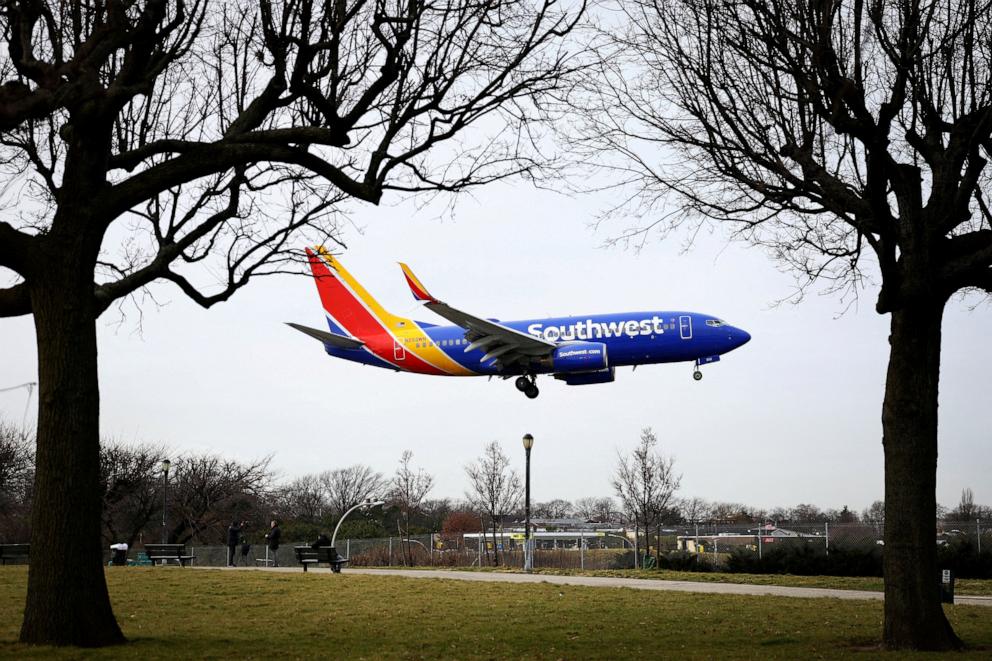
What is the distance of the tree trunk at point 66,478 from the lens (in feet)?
35.1

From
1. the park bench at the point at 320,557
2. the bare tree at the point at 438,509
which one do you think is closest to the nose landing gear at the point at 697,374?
the park bench at the point at 320,557

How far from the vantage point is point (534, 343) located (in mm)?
40000

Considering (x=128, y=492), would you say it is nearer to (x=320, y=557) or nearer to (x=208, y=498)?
(x=208, y=498)

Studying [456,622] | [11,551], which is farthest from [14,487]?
[456,622]

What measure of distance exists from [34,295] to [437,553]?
3297 centimetres

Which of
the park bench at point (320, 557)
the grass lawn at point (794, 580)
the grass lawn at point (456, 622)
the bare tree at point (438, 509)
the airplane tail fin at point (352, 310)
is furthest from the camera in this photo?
the bare tree at point (438, 509)

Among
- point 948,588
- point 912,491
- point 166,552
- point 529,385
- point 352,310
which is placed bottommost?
point 948,588

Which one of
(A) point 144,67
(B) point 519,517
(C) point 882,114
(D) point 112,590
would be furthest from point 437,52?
(B) point 519,517

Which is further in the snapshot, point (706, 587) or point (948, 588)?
point (706, 587)

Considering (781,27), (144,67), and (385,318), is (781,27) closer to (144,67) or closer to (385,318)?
(144,67)

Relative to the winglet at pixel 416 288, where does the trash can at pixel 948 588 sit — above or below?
below

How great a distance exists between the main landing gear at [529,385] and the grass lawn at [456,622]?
2174 cm

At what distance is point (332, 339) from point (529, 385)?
30.8ft

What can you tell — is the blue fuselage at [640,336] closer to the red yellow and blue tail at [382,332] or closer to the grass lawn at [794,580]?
the red yellow and blue tail at [382,332]
